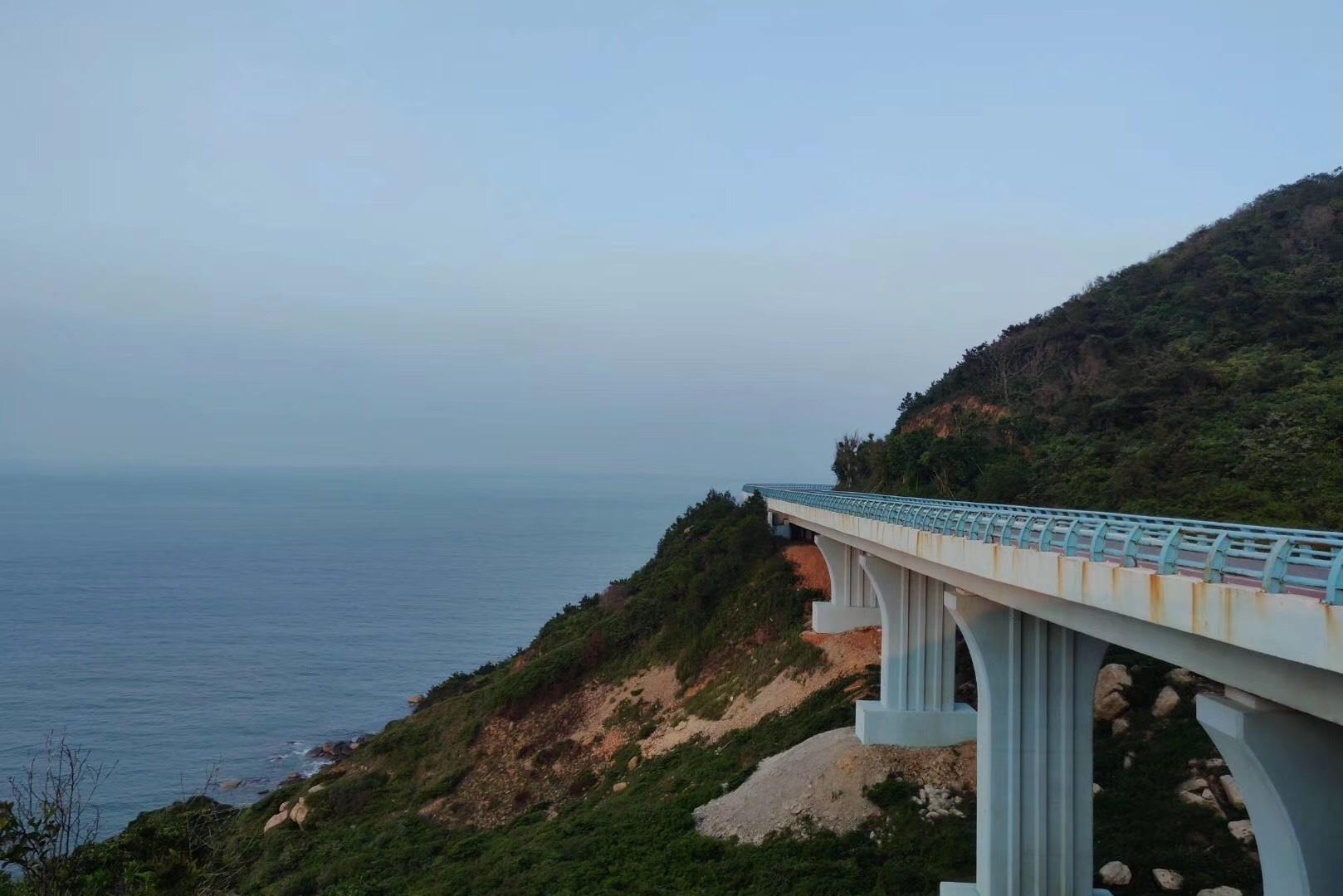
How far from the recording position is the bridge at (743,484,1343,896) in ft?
30.6

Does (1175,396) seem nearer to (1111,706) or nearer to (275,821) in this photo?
(1111,706)

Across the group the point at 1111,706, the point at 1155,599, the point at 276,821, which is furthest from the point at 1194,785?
the point at 276,821

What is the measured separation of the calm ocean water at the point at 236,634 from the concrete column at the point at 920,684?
830 inches

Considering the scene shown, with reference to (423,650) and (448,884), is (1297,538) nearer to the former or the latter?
(448,884)

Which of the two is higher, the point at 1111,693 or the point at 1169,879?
the point at 1111,693

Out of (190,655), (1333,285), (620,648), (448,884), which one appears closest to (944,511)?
(448,884)

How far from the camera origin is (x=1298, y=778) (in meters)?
9.85

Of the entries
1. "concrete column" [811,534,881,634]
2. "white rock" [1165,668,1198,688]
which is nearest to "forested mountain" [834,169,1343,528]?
"concrete column" [811,534,881,634]

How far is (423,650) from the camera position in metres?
71.6

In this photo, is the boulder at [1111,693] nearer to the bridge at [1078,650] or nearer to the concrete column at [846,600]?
the bridge at [1078,650]

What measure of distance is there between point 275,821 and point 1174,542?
34676 mm

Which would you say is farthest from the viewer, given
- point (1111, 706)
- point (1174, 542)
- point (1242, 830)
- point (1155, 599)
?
point (1111, 706)

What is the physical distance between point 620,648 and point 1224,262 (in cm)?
4082

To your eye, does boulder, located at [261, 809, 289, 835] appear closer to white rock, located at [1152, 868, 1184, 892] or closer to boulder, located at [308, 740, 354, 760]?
boulder, located at [308, 740, 354, 760]
